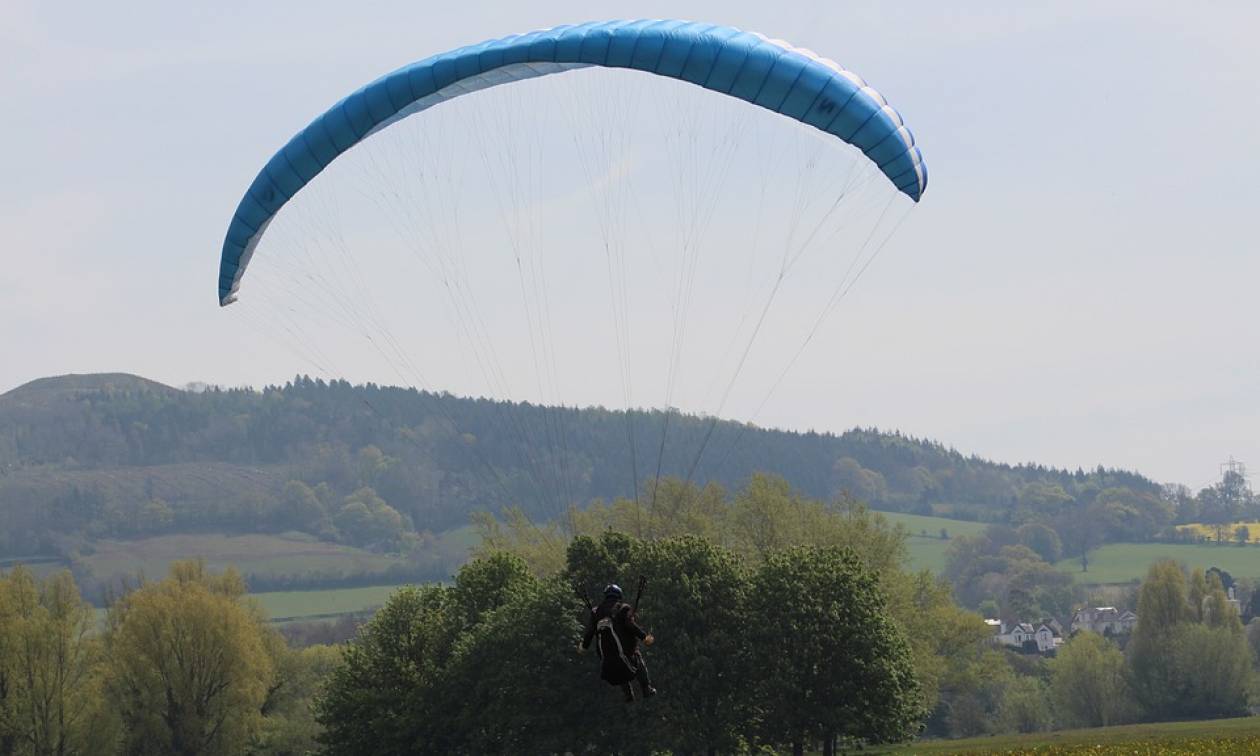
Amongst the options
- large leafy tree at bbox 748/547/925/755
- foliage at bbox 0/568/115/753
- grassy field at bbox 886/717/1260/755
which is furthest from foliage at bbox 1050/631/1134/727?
foliage at bbox 0/568/115/753

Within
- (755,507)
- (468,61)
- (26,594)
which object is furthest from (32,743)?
(468,61)

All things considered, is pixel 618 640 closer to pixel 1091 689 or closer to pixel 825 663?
pixel 825 663

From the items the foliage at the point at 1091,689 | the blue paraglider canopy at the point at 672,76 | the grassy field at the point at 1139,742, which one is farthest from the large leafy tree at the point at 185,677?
the foliage at the point at 1091,689

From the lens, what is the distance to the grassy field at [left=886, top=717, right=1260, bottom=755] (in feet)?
141

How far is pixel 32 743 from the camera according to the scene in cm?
7238

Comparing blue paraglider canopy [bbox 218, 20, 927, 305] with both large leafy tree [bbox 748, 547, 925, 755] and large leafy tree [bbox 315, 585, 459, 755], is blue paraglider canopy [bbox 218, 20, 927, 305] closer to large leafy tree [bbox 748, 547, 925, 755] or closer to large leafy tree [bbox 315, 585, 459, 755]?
large leafy tree [bbox 748, 547, 925, 755]

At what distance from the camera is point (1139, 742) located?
163ft

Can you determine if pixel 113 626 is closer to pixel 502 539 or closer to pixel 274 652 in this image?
pixel 274 652

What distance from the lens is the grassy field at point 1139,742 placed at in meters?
43.0

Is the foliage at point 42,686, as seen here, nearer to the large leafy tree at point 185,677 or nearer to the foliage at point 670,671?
the large leafy tree at point 185,677

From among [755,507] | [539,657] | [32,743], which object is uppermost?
[755,507]

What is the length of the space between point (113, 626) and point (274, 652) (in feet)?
28.2

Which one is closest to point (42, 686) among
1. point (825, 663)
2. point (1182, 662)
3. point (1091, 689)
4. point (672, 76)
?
point (825, 663)

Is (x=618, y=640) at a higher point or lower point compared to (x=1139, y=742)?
higher
